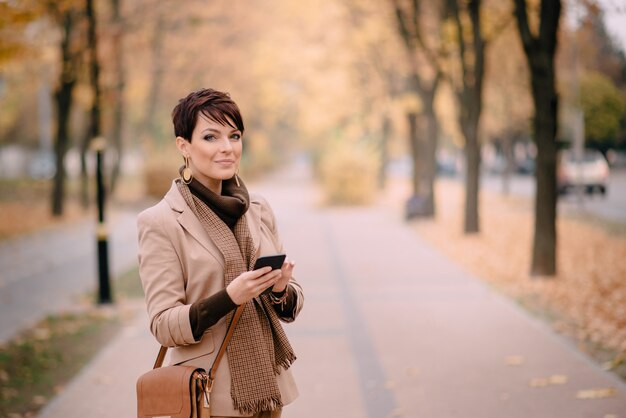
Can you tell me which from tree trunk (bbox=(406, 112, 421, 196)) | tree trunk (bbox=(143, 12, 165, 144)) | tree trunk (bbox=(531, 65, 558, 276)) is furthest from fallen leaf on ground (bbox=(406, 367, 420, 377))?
tree trunk (bbox=(143, 12, 165, 144))

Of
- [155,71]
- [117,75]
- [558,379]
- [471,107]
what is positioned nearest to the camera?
[558,379]

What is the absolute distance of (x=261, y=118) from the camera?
155 ft

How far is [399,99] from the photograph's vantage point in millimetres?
30500

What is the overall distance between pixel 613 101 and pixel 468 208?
62.2 feet

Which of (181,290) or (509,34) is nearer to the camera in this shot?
(181,290)

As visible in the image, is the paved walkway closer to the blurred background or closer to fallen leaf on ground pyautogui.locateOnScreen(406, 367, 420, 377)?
fallen leaf on ground pyautogui.locateOnScreen(406, 367, 420, 377)

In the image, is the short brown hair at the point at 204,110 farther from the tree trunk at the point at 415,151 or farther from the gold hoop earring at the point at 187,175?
the tree trunk at the point at 415,151

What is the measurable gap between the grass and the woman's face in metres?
3.87

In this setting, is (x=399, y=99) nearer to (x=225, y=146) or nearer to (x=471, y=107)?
(x=471, y=107)

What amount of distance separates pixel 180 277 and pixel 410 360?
4.59m

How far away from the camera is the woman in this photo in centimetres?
271

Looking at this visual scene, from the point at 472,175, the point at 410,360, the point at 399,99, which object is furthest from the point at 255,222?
the point at 399,99

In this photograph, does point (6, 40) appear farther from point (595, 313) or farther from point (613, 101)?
point (613, 101)

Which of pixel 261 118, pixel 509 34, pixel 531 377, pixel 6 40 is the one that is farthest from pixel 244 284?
pixel 261 118
